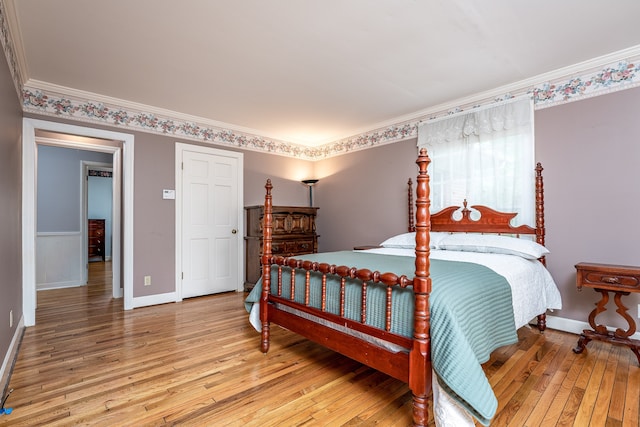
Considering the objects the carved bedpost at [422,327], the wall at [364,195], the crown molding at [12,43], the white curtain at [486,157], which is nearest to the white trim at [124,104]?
the crown molding at [12,43]

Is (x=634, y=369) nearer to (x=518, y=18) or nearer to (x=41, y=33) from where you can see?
(x=518, y=18)

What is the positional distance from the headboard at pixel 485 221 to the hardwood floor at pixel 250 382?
37.7 inches

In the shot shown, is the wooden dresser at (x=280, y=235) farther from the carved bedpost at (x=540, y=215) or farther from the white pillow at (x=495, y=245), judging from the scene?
the carved bedpost at (x=540, y=215)

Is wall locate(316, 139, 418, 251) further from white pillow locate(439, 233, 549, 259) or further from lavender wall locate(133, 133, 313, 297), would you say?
lavender wall locate(133, 133, 313, 297)

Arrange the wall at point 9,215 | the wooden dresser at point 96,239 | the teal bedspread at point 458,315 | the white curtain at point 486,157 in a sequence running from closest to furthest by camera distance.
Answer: the teal bedspread at point 458,315 → the wall at point 9,215 → the white curtain at point 486,157 → the wooden dresser at point 96,239

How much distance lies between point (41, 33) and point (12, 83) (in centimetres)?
50

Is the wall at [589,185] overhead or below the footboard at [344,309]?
overhead

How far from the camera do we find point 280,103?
365 cm

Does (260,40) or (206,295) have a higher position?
(260,40)

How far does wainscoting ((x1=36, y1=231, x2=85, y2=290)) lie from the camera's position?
484cm

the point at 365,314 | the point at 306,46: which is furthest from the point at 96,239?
the point at 365,314

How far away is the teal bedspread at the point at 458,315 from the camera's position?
134cm

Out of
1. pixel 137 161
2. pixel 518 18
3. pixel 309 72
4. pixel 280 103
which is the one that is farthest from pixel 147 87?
pixel 518 18

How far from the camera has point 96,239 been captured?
7.99 meters
